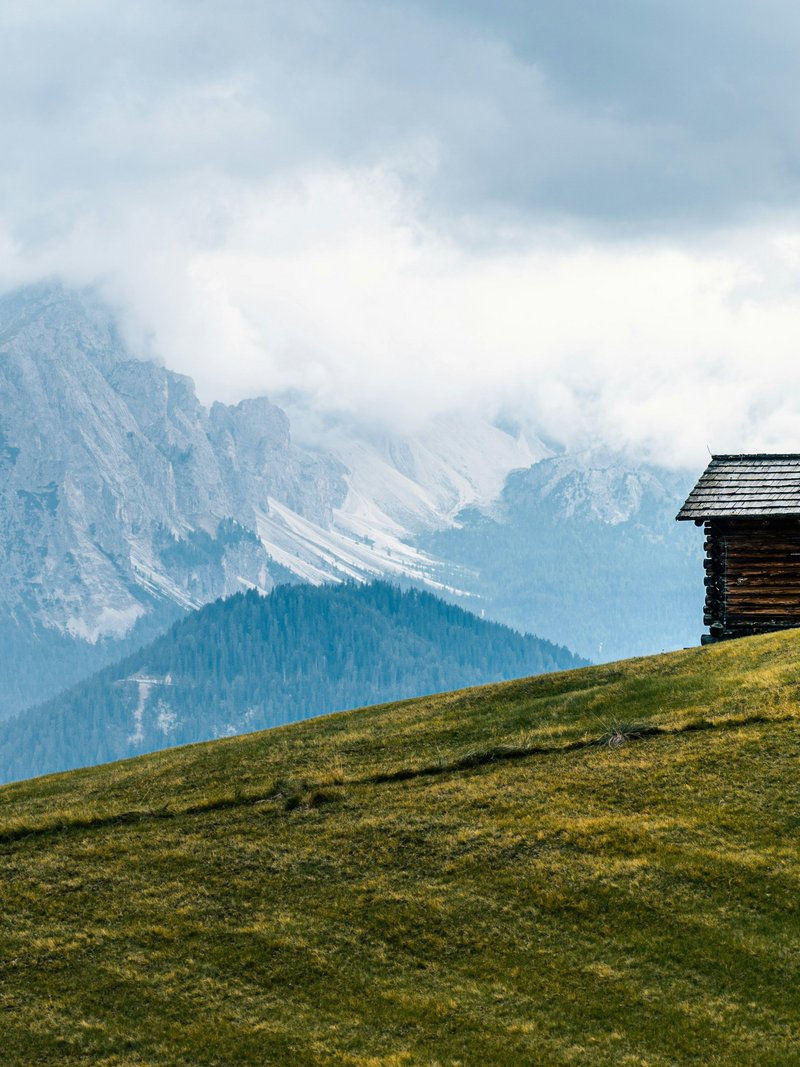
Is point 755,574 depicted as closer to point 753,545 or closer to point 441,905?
point 753,545

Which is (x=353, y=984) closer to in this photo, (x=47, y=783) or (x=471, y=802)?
(x=471, y=802)

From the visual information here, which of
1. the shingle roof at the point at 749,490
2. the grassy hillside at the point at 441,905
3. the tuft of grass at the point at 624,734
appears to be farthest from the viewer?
the shingle roof at the point at 749,490

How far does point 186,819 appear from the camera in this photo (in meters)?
23.5

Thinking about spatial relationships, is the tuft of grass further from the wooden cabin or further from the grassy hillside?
the wooden cabin

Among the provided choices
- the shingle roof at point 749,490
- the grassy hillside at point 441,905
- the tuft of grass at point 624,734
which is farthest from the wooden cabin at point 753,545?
the tuft of grass at point 624,734

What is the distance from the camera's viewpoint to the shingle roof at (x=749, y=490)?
4350cm

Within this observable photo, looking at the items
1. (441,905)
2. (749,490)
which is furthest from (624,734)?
(749,490)

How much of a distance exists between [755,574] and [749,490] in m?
3.06

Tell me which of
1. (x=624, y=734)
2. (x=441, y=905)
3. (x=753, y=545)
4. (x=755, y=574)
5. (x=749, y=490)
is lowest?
(x=441, y=905)

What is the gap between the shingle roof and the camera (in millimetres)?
43500

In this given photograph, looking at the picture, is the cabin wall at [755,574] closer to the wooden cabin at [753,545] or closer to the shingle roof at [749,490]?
the wooden cabin at [753,545]

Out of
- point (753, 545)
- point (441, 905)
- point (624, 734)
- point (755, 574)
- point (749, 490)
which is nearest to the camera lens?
point (441, 905)

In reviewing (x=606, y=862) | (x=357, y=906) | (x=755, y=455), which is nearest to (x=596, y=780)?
(x=606, y=862)

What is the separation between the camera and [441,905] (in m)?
17.8
